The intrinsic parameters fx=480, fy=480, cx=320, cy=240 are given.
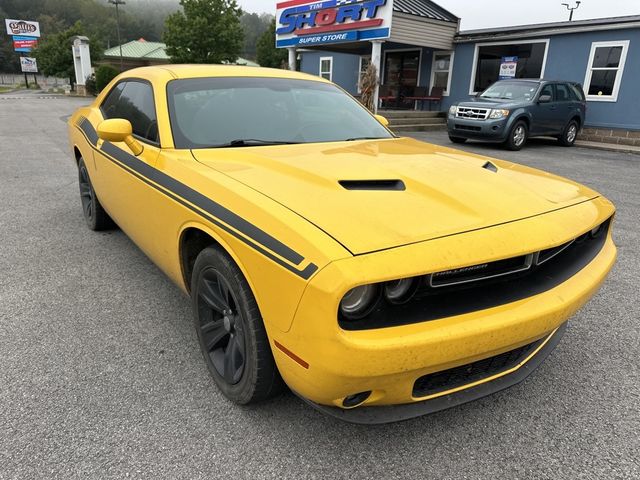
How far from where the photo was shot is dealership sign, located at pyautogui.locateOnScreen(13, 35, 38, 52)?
71.2 metres

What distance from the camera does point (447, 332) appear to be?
1.65m

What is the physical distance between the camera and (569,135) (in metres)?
13.4

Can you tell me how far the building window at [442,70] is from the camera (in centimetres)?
1794

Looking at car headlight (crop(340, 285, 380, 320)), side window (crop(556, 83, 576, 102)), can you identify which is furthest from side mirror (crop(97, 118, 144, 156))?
side window (crop(556, 83, 576, 102))

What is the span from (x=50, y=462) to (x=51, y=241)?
2.97m

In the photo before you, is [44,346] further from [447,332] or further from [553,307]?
[553,307]

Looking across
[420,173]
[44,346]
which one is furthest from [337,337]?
[44,346]

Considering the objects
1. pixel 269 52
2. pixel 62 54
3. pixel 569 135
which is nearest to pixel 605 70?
pixel 569 135

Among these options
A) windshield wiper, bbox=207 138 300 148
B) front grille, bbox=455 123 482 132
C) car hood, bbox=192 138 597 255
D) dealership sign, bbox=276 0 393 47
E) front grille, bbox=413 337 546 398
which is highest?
dealership sign, bbox=276 0 393 47

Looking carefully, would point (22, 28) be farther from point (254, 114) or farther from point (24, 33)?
point (254, 114)

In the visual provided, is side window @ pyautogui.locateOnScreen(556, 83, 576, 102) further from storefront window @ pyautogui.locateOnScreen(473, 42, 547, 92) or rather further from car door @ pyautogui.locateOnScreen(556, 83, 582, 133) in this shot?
storefront window @ pyautogui.locateOnScreen(473, 42, 547, 92)

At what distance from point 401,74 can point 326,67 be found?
439cm

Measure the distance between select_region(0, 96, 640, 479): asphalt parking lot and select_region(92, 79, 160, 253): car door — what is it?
55 cm

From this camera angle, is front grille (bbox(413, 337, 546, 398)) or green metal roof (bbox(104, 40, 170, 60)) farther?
green metal roof (bbox(104, 40, 170, 60))
